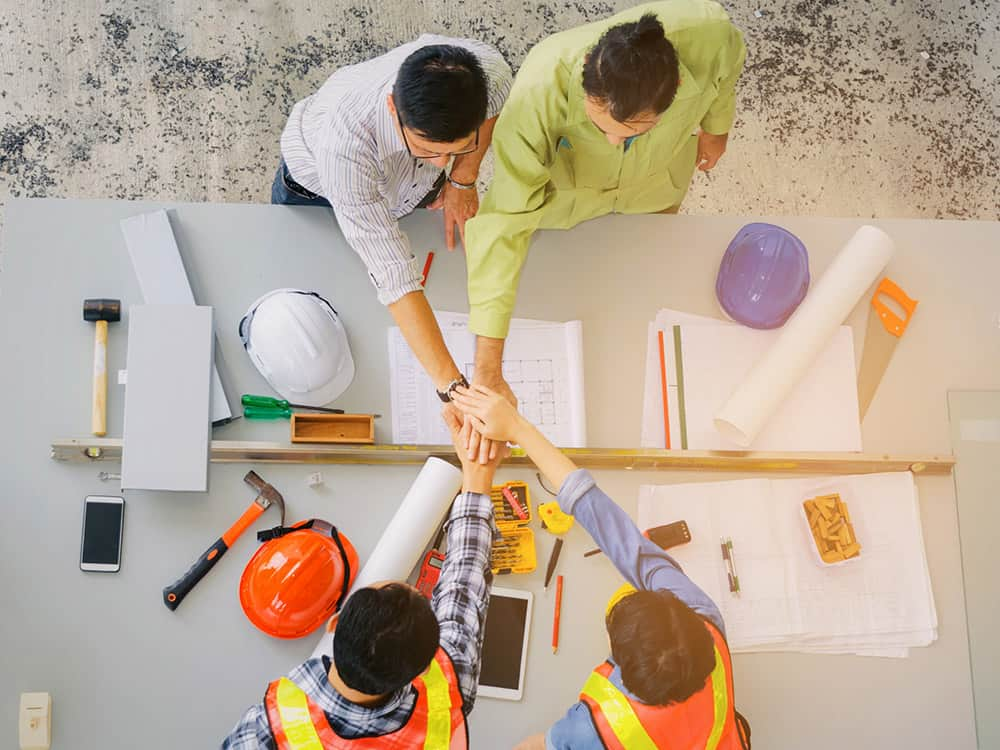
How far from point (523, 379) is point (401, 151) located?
1.70 feet

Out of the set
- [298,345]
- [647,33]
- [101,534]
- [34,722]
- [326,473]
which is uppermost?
[647,33]

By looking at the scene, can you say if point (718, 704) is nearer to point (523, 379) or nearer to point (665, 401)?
point (665, 401)

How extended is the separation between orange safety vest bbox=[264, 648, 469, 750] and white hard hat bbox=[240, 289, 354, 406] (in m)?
0.56

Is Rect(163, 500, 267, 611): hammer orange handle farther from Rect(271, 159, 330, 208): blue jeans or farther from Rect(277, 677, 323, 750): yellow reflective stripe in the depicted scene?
Rect(271, 159, 330, 208): blue jeans

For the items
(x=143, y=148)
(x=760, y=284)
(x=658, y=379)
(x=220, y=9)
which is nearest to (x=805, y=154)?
(x=760, y=284)

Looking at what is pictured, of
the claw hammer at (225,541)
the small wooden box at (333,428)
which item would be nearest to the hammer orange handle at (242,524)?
the claw hammer at (225,541)

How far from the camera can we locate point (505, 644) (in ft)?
5.04

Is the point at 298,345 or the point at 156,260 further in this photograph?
the point at 156,260

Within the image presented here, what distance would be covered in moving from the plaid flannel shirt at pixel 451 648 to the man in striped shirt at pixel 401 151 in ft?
0.91

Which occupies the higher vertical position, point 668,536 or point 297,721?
point 668,536

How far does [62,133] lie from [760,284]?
2055mm

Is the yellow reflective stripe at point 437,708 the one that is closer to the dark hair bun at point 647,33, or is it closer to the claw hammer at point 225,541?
the claw hammer at point 225,541

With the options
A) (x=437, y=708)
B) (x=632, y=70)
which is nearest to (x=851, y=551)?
(x=437, y=708)

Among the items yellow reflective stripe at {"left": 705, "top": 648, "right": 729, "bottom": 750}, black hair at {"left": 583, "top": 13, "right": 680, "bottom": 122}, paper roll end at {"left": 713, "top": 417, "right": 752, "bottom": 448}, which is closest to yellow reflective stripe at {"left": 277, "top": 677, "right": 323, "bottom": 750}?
yellow reflective stripe at {"left": 705, "top": 648, "right": 729, "bottom": 750}
